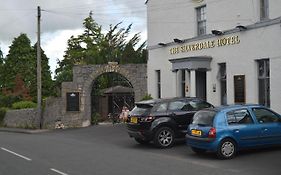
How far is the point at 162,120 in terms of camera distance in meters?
16.3

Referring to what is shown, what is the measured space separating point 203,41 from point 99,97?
10765 mm

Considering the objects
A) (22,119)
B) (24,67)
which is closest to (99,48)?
(24,67)

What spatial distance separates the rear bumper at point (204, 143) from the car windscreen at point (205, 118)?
18.5 inches

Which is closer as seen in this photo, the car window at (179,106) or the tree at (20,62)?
the car window at (179,106)

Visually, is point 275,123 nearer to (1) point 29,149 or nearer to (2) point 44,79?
(1) point 29,149

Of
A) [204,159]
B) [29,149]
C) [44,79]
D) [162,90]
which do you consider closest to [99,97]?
[162,90]

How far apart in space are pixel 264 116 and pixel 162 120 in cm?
392

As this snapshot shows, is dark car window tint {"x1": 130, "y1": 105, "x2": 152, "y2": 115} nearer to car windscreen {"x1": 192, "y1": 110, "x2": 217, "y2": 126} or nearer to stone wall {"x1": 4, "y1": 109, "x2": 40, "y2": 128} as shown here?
car windscreen {"x1": 192, "y1": 110, "x2": 217, "y2": 126}

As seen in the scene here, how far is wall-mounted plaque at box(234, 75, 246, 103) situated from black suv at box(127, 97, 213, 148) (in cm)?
383

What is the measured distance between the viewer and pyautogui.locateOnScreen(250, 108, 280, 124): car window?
536 inches

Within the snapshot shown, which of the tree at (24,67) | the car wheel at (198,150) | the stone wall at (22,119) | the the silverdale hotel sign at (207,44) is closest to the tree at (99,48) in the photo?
the tree at (24,67)

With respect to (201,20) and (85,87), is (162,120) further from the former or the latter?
(85,87)

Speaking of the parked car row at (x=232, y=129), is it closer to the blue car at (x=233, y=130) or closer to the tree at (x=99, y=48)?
the blue car at (x=233, y=130)

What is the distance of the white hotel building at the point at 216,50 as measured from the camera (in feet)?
62.0
